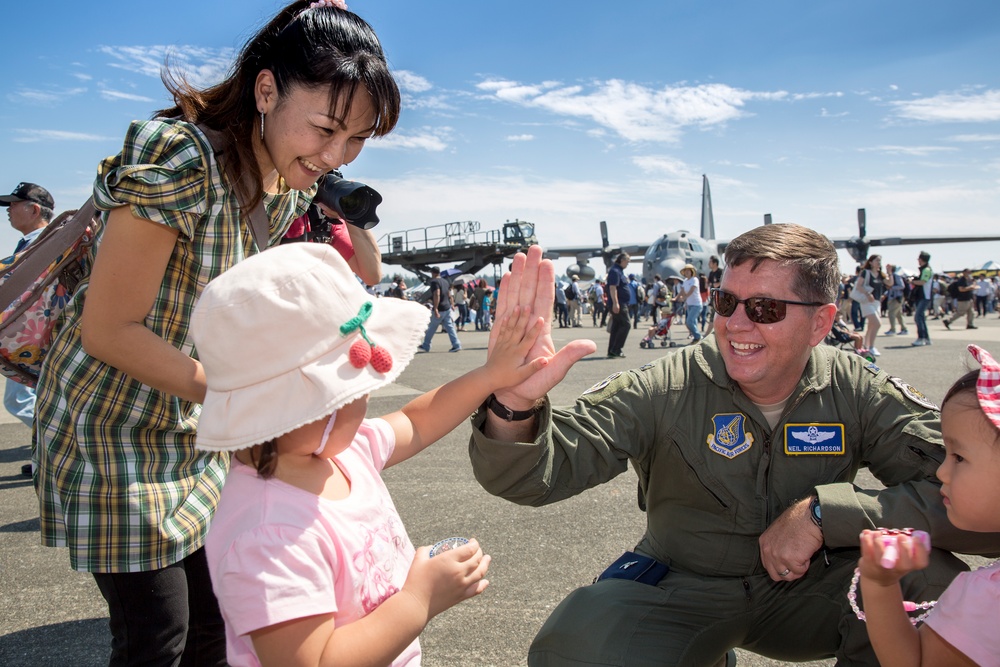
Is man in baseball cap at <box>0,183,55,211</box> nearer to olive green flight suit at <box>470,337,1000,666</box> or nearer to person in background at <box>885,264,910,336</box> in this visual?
olive green flight suit at <box>470,337,1000,666</box>

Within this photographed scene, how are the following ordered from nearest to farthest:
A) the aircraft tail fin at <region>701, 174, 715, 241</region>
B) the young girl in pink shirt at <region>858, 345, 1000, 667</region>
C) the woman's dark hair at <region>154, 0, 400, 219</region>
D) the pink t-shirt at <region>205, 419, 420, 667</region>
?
the pink t-shirt at <region>205, 419, 420, 667</region> → the young girl in pink shirt at <region>858, 345, 1000, 667</region> → the woman's dark hair at <region>154, 0, 400, 219</region> → the aircraft tail fin at <region>701, 174, 715, 241</region>

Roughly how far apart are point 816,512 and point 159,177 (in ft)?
6.48

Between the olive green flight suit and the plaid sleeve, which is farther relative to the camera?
the olive green flight suit

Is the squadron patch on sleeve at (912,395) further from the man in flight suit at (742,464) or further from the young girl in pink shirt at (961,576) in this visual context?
the young girl in pink shirt at (961,576)

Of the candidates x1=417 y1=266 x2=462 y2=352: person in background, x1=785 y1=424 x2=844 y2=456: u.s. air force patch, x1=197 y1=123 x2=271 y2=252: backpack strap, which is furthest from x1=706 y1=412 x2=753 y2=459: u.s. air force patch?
x1=417 y1=266 x2=462 y2=352: person in background

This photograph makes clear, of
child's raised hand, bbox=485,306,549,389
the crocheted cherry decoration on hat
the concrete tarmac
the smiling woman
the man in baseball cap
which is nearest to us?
the crocheted cherry decoration on hat

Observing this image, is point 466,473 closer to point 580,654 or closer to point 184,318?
point 580,654

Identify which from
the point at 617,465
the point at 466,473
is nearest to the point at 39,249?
the point at 617,465

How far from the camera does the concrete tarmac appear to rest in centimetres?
305

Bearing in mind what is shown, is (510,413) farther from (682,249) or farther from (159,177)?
(682,249)

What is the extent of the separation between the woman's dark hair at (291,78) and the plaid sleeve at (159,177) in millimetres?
101

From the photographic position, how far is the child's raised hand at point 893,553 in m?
1.55

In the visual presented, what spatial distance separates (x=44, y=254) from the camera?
6.48 feet

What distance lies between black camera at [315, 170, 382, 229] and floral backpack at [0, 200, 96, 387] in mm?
650
